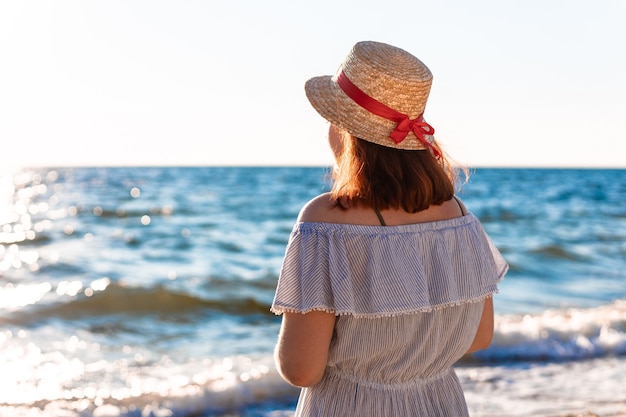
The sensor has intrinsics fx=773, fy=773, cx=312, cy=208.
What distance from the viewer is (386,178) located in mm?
1794

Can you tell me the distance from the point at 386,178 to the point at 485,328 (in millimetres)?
616

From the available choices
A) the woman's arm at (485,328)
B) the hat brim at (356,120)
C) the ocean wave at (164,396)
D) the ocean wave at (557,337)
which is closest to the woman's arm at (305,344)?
the hat brim at (356,120)

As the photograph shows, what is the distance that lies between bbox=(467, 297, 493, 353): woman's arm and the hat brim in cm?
52

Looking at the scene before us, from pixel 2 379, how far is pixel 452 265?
5.00 metres

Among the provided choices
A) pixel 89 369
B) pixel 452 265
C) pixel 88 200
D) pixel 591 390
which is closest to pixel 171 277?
pixel 89 369

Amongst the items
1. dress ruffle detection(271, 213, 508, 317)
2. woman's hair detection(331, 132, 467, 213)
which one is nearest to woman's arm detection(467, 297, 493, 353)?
dress ruffle detection(271, 213, 508, 317)

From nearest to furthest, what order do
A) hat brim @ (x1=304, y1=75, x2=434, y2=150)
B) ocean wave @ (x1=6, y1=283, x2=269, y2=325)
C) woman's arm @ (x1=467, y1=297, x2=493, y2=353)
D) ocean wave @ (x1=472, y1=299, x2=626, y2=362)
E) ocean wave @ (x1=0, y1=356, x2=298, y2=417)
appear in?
1. hat brim @ (x1=304, y1=75, x2=434, y2=150)
2. woman's arm @ (x1=467, y1=297, x2=493, y2=353)
3. ocean wave @ (x1=0, y1=356, x2=298, y2=417)
4. ocean wave @ (x1=472, y1=299, x2=626, y2=362)
5. ocean wave @ (x1=6, y1=283, x2=269, y2=325)

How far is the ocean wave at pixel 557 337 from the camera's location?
20.8ft

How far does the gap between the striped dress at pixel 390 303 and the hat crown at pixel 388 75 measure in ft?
1.03

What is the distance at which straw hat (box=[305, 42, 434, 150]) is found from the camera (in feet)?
6.11

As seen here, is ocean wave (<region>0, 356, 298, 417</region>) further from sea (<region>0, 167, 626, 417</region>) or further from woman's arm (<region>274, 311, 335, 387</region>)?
woman's arm (<region>274, 311, 335, 387</region>)

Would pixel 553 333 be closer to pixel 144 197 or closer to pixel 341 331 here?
pixel 341 331

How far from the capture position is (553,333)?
22.8 feet

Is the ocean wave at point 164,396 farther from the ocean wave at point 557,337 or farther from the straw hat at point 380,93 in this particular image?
the straw hat at point 380,93
